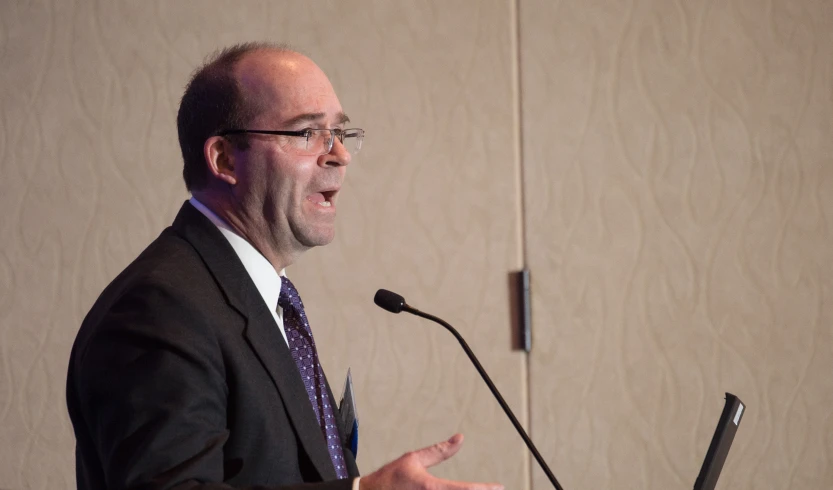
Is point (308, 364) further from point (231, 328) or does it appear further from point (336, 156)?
point (336, 156)

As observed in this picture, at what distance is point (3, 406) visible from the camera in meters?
2.71

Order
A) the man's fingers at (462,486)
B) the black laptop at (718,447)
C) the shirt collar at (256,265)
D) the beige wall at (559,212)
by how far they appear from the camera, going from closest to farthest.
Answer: the man's fingers at (462,486) → the black laptop at (718,447) → the shirt collar at (256,265) → the beige wall at (559,212)

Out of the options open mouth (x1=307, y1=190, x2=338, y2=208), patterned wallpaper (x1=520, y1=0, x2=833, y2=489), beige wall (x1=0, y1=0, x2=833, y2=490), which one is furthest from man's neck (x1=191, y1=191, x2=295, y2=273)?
patterned wallpaper (x1=520, y1=0, x2=833, y2=489)

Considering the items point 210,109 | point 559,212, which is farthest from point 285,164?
point 559,212

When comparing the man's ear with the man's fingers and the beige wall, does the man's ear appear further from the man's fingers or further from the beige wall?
the beige wall

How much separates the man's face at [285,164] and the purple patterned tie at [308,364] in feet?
0.33

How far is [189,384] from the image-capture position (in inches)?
51.3

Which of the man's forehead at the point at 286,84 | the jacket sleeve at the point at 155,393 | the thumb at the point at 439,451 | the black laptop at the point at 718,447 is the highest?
the man's forehead at the point at 286,84

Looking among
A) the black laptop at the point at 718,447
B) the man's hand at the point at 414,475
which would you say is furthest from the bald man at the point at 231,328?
the black laptop at the point at 718,447

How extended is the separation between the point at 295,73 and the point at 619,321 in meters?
1.41

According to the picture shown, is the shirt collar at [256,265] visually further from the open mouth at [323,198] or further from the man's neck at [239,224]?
the open mouth at [323,198]

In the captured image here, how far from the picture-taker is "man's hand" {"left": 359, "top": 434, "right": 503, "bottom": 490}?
3.82 feet

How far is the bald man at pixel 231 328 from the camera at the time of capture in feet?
4.09

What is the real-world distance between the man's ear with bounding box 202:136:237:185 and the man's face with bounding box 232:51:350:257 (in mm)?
15
